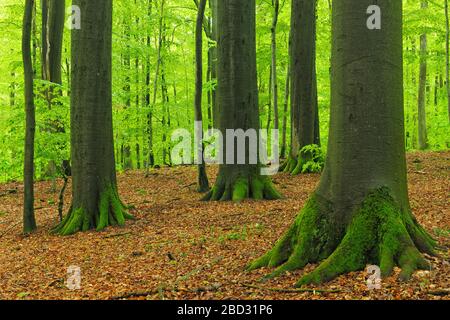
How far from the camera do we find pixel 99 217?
9.26 m

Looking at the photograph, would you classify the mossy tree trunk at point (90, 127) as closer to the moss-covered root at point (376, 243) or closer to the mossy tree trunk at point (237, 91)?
the mossy tree trunk at point (237, 91)

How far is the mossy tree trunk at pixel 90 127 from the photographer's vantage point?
9.10 metres

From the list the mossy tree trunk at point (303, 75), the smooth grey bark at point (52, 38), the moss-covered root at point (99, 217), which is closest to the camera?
the moss-covered root at point (99, 217)

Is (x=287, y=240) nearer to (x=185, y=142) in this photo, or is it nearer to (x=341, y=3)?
(x=341, y=3)

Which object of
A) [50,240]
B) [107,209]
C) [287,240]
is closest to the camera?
[287,240]

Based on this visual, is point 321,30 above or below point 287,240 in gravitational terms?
above

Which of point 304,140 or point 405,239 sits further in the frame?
point 304,140

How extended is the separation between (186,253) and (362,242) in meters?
3.01

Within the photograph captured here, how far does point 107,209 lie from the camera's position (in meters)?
9.32

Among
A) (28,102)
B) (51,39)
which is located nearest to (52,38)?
(51,39)

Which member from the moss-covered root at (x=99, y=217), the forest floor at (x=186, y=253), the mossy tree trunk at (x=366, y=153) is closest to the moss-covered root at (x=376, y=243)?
the mossy tree trunk at (x=366, y=153)

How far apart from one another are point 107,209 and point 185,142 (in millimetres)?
10526

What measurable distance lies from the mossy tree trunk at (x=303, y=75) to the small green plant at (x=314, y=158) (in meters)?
0.07
